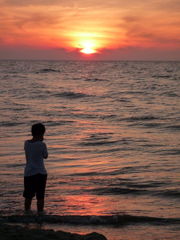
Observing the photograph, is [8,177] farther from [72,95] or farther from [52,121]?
[72,95]

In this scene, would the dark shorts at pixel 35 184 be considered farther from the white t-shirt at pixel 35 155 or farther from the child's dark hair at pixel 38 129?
the child's dark hair at pixel 38 129

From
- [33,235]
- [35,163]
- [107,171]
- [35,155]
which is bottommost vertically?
[33,235]

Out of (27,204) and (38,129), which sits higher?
(38,129)

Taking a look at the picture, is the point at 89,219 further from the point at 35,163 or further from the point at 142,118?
the point at 142,118

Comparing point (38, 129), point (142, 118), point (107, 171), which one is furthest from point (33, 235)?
point (142, 118)

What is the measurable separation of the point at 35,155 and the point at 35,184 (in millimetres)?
456

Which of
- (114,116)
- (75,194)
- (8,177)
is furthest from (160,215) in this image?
(114,116)

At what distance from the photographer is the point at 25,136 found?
14234 mm

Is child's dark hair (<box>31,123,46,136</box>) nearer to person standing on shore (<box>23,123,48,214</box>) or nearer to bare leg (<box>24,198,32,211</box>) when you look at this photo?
person standing on shore (<box>23,123,48,214</box>)

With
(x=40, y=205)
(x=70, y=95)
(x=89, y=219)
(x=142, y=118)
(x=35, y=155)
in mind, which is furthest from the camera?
(x=70, y=95)

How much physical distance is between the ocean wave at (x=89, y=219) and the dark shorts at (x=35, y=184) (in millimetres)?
337

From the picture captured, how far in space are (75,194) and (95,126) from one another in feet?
31.6

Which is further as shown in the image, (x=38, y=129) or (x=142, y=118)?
(x=142, y=118)

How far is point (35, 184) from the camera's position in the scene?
633cm
